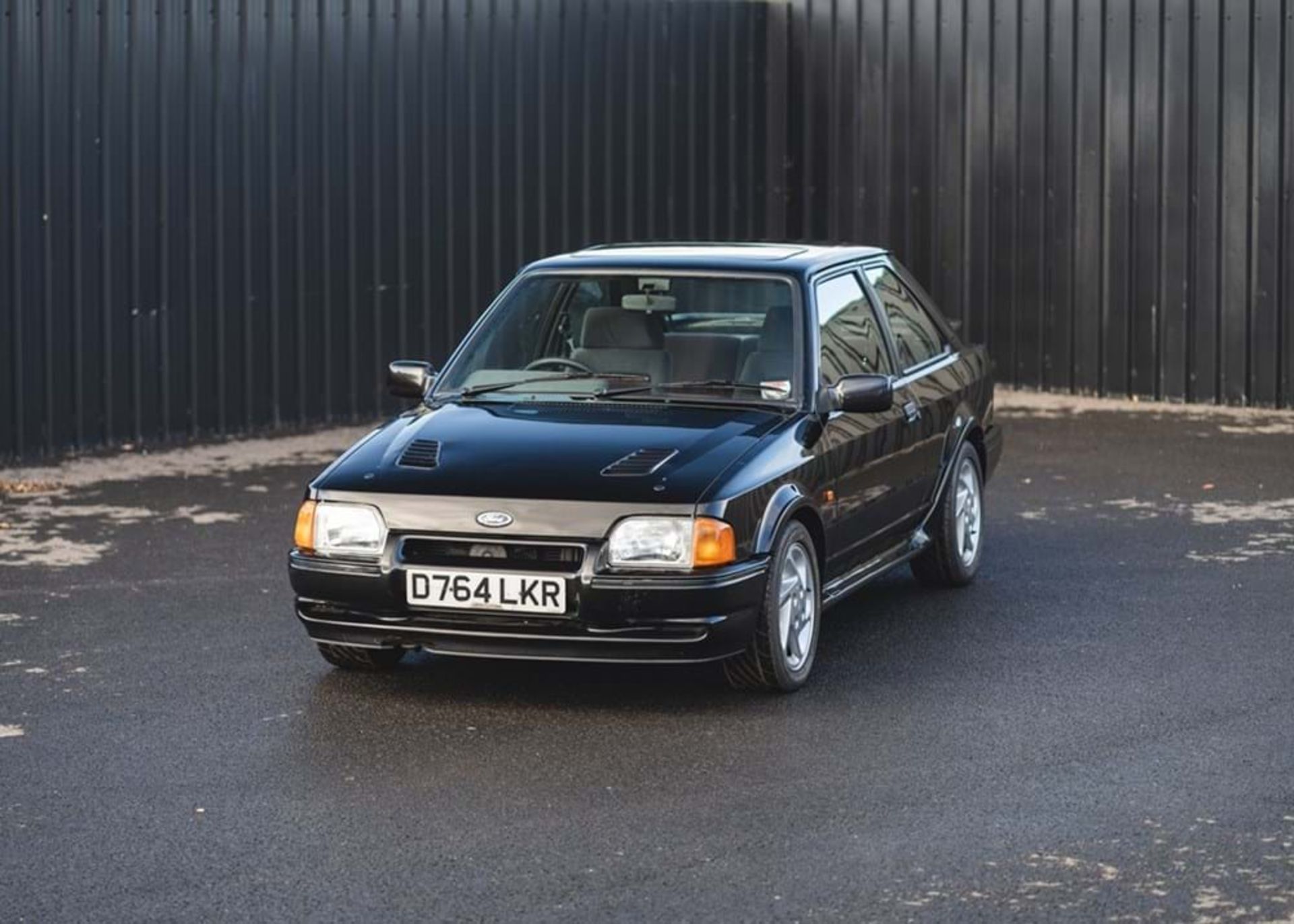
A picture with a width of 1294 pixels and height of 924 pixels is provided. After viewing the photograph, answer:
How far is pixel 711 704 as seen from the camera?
8586mm

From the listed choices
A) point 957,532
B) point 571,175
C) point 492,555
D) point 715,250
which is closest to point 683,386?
point 715,250

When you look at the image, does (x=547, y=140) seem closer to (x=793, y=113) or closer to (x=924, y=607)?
(x=793, y=113)

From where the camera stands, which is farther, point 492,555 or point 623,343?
point 623,343

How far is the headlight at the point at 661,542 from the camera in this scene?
26.9 ft

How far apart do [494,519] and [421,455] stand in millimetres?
578

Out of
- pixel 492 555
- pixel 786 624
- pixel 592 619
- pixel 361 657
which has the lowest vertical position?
pixel 361 657

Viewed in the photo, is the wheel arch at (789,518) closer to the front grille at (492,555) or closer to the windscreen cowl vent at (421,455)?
the front grille at (492,555)

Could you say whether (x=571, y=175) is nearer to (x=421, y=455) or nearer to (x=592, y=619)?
(x=421, y=455)

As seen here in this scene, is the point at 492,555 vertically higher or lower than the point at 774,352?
lower

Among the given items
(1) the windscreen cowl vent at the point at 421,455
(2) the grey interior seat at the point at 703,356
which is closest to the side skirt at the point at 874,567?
(2) the grey interior seat at the point at 703,356

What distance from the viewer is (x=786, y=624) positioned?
8.70 m

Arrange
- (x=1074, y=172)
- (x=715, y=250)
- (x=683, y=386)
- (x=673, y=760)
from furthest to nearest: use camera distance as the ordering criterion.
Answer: (x=1074, y=172) < (x=715, y=250) < (x=683, y=386) < (x=673, y=760)

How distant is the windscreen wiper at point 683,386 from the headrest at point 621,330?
23 cm

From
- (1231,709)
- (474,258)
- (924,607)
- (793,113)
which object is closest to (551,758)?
(1231,709)
